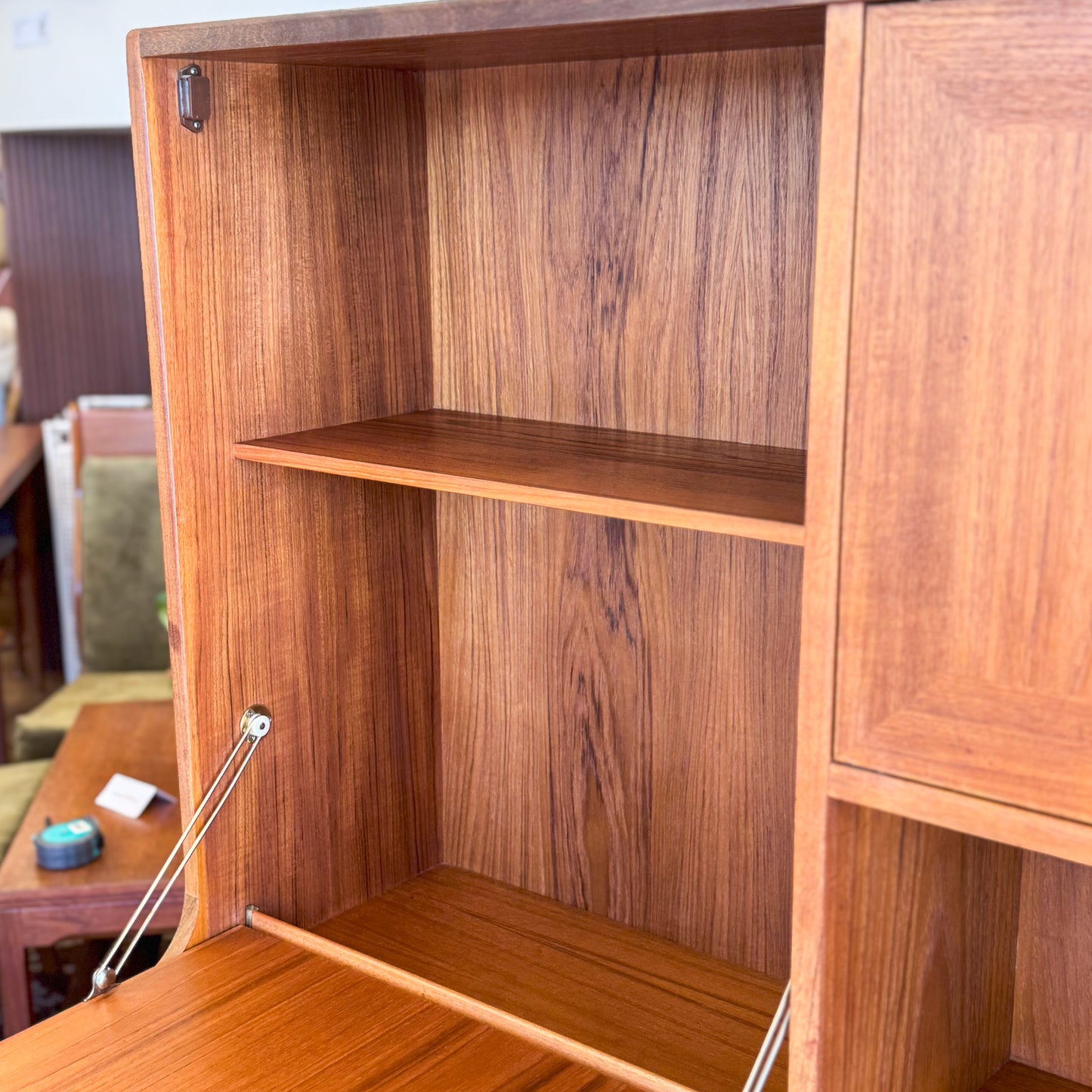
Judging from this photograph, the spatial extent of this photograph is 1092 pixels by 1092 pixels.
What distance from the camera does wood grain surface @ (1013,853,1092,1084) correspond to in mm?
1223

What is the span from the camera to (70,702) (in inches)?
132

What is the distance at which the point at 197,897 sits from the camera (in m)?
1.41

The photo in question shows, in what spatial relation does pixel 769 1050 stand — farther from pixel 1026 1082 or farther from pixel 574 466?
pixel 574 466

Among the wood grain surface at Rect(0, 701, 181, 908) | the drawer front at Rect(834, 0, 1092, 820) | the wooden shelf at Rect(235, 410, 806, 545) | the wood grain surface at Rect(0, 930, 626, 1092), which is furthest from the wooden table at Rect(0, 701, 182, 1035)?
the drawer front at Rect(834, 0, 1092, 820)

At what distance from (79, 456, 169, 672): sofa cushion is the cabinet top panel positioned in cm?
249

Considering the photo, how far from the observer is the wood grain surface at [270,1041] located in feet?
3.93

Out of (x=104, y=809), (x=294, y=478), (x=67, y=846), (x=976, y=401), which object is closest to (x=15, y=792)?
(x=104, y=809)

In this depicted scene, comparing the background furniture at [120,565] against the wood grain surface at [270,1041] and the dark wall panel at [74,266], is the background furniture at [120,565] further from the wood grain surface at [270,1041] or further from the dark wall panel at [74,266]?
the wood grain surface at [270,1041]

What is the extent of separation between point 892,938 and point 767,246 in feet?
2.12

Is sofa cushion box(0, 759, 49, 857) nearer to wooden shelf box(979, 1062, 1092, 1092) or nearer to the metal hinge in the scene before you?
the metal hinge

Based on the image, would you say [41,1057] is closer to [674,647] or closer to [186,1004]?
[186,1004]

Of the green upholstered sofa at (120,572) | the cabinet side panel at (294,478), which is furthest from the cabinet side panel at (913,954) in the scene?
the green upholstered sofa at (120,572)

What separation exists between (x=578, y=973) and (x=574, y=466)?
60 centimetres

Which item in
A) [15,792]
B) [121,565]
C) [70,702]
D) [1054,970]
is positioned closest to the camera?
[1054,970]
